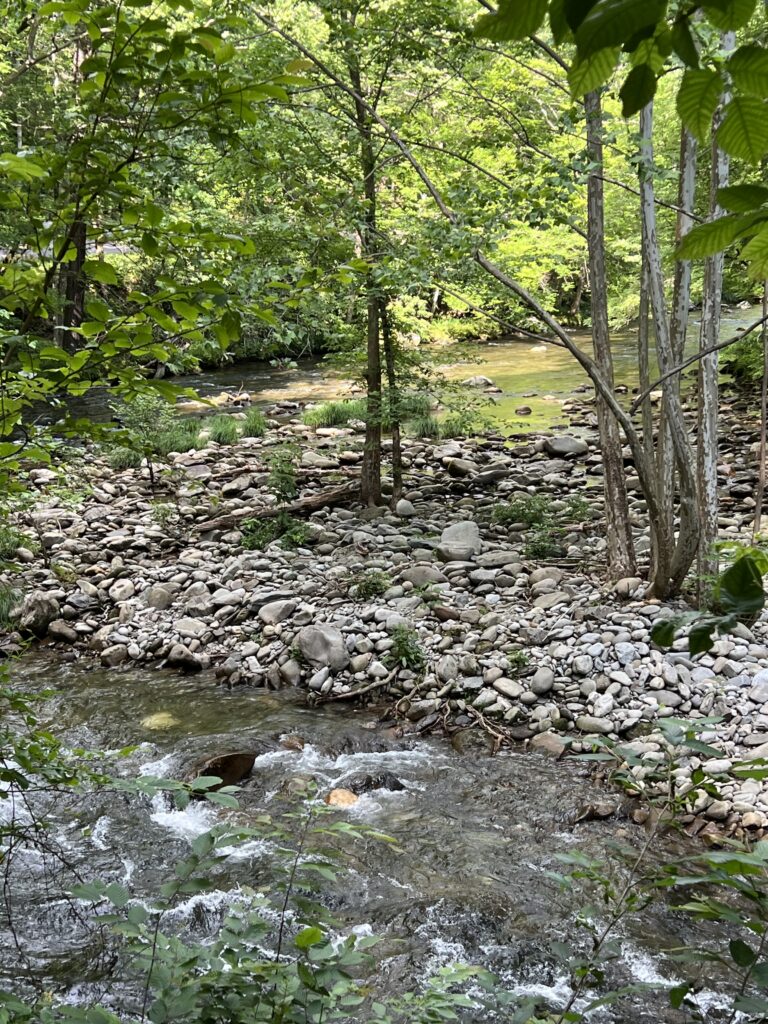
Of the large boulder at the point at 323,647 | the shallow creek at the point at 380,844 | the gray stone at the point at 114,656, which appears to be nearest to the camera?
the shallow creek at the point at 380,844

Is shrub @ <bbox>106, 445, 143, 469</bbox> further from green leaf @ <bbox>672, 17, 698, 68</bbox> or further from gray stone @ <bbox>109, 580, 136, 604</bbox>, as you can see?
green leaf @ <bbox>672, 17, 698, 68</bbox>

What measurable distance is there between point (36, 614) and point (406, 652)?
3475mm

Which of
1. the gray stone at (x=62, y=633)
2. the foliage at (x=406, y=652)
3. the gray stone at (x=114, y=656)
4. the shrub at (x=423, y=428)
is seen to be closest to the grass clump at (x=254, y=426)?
the shrub at (x=423, y=428)

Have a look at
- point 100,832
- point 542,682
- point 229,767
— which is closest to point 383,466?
point 542,682

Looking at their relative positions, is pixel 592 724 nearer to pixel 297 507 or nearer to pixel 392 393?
pixel 392 393

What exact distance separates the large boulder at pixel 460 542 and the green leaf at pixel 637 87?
686 cm

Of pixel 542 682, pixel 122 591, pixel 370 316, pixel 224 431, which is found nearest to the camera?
pixel 542 682

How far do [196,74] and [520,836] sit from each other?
3.97 metres

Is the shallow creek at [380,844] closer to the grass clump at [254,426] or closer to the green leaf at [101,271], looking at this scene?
the green leaf at [101,271]

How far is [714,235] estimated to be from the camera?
2.81 ft

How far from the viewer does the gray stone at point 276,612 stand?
22.3ft

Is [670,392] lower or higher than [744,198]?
lower

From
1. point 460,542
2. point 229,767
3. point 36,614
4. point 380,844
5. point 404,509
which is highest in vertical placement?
point 404,509

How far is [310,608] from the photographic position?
680cm
